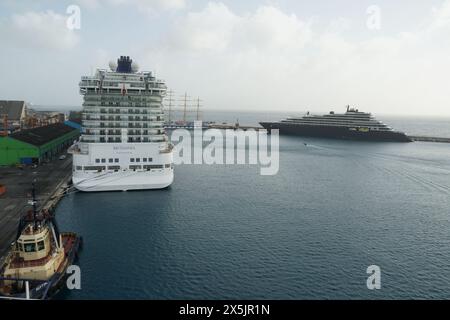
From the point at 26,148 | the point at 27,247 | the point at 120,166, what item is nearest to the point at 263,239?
the point at 27,247

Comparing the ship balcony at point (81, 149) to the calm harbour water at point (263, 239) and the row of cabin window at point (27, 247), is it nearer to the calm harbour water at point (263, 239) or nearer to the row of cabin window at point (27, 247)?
the calm harbour water at point (263, 239)

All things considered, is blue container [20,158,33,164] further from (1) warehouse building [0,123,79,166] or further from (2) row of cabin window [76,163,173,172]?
(2) row of cabin window [76,163,173,172]

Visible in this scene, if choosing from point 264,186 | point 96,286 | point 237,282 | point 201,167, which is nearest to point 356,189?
point 264,186

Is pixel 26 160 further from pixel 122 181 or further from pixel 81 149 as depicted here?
pixel 122 181

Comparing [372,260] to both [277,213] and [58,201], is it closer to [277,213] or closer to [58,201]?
[277,213]

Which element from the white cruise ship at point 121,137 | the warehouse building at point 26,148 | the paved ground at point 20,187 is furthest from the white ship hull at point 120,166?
the warehouse building at point 26,148

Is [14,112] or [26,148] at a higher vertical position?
[14,112]
